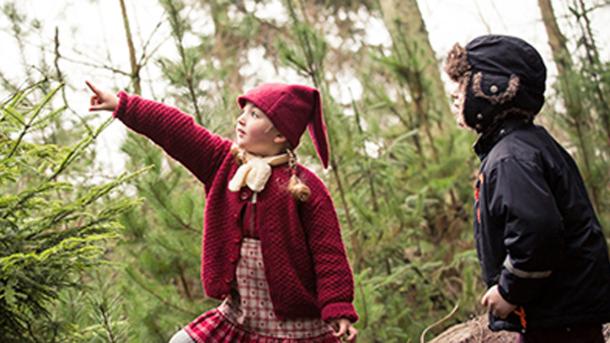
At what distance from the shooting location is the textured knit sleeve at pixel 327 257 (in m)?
2.24

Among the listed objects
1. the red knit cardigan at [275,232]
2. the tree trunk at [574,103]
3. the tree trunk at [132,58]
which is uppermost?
the tree trunk at [132,58]

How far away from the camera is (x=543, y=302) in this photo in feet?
6.47

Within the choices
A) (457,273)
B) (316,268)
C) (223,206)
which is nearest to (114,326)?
(223,206)

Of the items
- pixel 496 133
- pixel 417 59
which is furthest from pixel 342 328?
pixel 417 59

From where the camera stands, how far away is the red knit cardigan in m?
2.29

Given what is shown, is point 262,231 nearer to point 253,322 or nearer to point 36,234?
point 253,322

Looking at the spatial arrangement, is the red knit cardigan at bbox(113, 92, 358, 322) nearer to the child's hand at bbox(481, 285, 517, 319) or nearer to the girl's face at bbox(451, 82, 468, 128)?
the child's hand at bbox(481, 285, 517, 319)

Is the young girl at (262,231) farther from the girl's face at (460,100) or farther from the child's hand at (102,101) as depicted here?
the girl's face at (460,100)

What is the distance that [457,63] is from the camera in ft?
7.11

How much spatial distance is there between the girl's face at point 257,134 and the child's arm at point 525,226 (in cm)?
93

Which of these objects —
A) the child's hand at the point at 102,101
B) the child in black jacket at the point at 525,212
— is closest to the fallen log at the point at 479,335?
the child in black jacket at the point at 525,212

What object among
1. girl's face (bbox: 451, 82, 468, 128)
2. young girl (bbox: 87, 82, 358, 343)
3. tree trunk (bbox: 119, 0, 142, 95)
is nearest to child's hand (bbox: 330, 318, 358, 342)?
young girl (bbox: 87, 82, 358, 343)

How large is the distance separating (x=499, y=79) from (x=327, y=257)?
0.93m

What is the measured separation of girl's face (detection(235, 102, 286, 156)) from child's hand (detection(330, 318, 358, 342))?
0.74m
